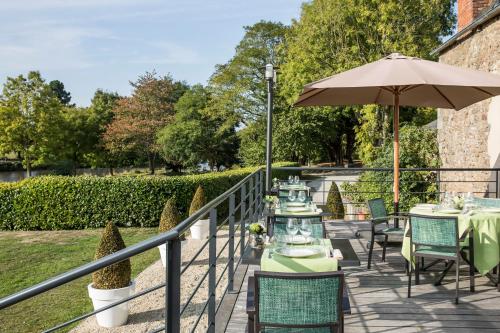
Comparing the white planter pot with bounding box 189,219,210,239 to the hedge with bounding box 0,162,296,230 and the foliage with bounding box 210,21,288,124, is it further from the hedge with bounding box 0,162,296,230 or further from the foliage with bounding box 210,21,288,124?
the foliage with bounding box 210,21,288,124

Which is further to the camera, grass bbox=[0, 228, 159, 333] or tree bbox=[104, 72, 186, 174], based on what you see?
tree bbox=[104, 72, 186, 174]

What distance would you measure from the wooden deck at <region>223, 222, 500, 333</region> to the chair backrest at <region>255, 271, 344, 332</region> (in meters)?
1.28

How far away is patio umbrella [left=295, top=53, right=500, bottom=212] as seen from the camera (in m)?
5.38

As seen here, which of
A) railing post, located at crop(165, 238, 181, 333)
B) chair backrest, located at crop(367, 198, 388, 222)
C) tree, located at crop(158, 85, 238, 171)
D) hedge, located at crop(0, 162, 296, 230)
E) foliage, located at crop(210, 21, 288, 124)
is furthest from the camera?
tree, located at crop(158, 85, 238, 171)

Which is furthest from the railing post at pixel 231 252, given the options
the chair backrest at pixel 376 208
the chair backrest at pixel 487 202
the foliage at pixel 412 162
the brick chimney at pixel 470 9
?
the foliage at pixel 412 162

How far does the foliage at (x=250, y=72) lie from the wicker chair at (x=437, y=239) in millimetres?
30303

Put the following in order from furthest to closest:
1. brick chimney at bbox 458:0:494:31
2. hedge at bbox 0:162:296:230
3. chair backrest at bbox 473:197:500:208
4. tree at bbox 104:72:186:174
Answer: tree at bbox 104:72:186:174 → hedge at bbox 0:162:296:230 → brick chimney at bbox 458:0:494:31 → chair backrest at bbox 473:197:500:208

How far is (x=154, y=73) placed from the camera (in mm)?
38812

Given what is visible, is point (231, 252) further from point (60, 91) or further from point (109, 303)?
point (60, 91)

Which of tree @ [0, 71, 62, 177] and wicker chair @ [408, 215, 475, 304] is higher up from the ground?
tree @ [0, 71, 62, 177]

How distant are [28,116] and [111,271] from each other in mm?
32142

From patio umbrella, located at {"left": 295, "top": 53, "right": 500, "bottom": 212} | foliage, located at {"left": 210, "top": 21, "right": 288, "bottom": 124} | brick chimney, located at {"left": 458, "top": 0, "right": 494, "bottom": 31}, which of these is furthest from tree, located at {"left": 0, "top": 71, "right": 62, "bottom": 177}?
patio umbrella, located at {"left": 295, "top": 53, "right": 500, "bottom": 212}

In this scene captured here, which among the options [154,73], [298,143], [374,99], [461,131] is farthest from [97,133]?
[374,99]

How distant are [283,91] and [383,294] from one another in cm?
2452
